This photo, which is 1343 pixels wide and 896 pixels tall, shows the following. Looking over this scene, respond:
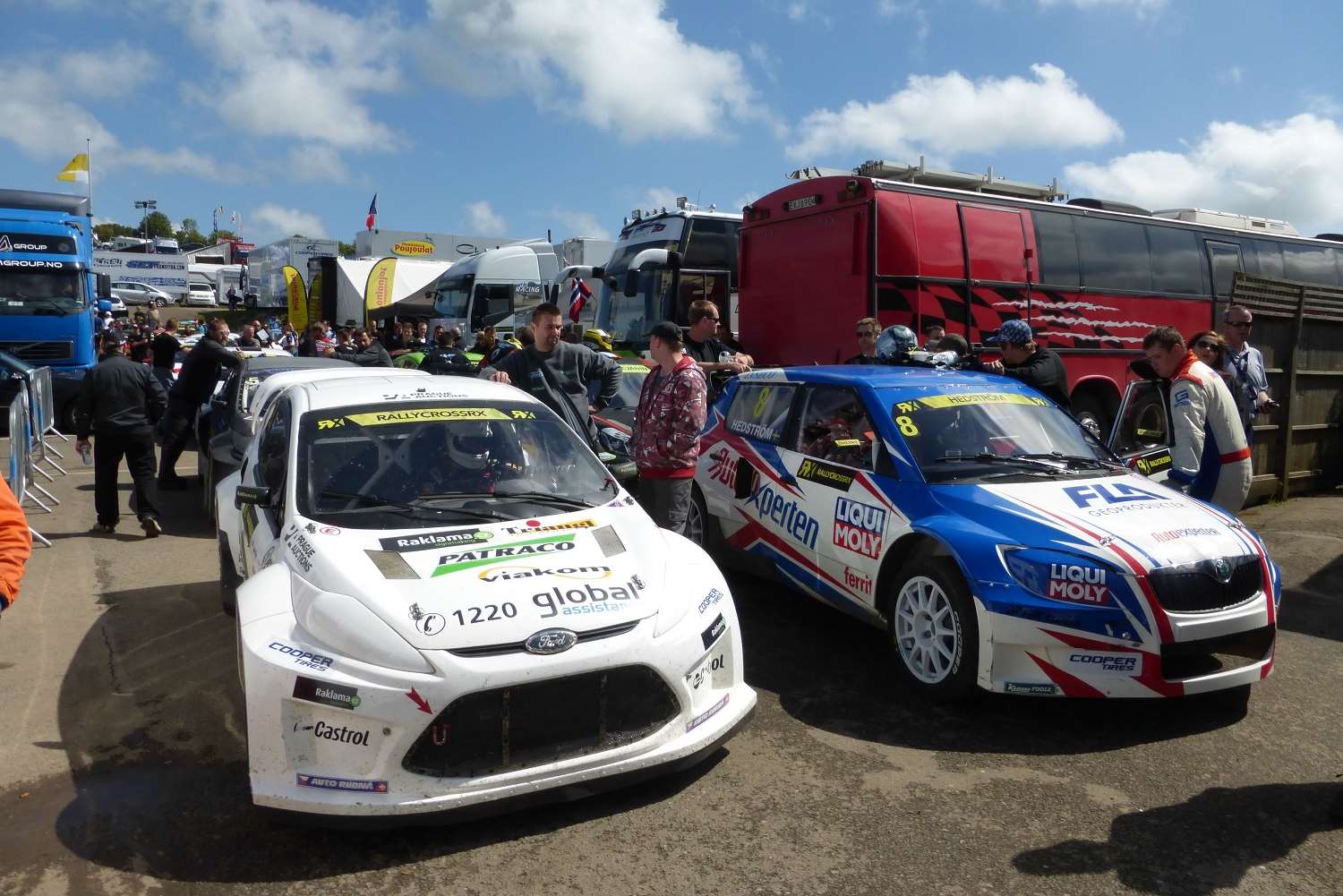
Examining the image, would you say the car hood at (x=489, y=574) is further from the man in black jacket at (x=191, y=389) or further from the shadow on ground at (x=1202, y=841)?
the man in black jacket at (x=191, y=389)

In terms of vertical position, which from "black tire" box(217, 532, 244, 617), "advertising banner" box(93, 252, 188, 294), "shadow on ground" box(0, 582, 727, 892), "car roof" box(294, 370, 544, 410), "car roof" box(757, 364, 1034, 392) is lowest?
"shadow on ground" box(0, 582, 727, 892)

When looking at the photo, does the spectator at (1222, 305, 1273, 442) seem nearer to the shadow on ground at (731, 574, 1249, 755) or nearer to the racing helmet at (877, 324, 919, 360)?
the racing helmet at (877, 324, 919, 360)

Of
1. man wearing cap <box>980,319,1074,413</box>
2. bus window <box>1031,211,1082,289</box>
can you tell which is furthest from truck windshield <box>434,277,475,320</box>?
man wearing cap <box>980,319,1074,413</box>

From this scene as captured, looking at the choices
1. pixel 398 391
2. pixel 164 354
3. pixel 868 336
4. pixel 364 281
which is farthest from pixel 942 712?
pixel 364 281

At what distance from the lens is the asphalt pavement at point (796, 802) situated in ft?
10.5

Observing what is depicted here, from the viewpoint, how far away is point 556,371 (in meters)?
6.98

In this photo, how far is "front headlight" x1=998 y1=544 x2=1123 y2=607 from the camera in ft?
13.8

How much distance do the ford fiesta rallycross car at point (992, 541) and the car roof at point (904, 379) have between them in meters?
0.02

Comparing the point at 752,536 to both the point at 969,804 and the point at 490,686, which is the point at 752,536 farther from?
the point at 490,686

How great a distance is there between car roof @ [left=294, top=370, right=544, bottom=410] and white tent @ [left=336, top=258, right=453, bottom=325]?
2239 centimetres

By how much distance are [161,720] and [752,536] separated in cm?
346

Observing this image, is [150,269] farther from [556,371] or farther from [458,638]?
[458,638]

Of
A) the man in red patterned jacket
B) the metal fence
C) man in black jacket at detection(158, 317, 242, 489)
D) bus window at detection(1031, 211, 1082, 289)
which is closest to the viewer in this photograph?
the man in red patterned jacket

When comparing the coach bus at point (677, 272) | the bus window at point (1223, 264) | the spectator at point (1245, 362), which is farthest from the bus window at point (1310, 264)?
the coach bus at point (677, 272)
